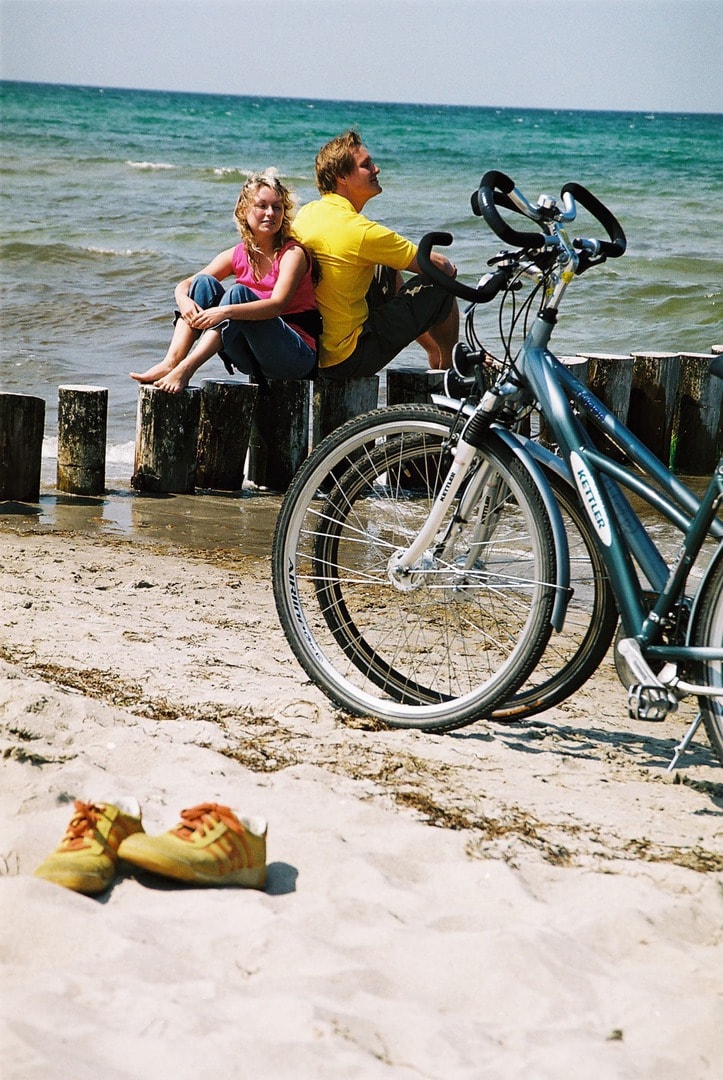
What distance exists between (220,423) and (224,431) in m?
0.05

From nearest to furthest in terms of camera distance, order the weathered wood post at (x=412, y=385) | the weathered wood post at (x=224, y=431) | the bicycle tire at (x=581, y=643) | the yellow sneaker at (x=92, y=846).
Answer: the yellow sneaker at (x=92, y=846)
the bicycle tire at (x=581, y=643)
the weathered wood post at (x=224, y=431)
the weathered wood post at (x=412, y=385)

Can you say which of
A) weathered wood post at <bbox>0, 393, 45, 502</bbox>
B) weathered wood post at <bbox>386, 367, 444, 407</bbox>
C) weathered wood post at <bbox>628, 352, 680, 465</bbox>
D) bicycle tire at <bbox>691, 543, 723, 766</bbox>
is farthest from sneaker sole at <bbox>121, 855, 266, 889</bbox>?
weathered wood post at <bbox>628, 352, 680, 465</bbox>

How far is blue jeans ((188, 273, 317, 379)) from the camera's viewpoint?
639cm

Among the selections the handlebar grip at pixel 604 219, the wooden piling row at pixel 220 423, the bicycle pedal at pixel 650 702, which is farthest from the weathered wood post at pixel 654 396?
the bicycle pedal at pixel 650 702

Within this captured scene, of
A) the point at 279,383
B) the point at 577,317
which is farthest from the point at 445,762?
the point at 577,317

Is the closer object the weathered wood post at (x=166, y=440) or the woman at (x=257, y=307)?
the woman at (x=257, y=307)

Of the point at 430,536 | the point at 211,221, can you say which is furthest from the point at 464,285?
the point at 211,221

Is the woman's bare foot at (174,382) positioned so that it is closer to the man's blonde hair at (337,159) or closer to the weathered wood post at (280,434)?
the weathered wood post at (280,434)

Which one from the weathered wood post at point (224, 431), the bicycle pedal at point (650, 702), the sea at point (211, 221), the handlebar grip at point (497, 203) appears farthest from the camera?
the sea at point (211, 221)

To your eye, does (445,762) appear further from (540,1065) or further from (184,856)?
(540,1065)

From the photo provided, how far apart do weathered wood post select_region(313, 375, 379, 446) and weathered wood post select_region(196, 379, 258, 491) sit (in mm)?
492

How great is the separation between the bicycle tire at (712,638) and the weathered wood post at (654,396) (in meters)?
5.02

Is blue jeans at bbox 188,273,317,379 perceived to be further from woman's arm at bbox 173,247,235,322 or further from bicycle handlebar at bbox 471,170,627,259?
bicycle handlebar at bbox 471,170,627,259

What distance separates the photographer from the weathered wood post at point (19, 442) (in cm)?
612
